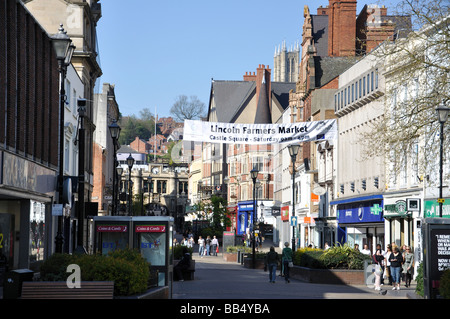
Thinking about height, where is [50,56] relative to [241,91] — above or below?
below

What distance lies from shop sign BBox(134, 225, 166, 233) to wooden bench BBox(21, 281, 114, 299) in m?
8.92

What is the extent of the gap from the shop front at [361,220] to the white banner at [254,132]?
31.6ft

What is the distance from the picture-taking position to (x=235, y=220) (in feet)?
360

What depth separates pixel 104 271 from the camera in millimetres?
15969

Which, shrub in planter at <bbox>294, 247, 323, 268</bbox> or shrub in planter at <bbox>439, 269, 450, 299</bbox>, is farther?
shrub in planter at <bbox>294, 247, 323, 268</bbox>

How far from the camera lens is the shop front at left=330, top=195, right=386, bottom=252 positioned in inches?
1924

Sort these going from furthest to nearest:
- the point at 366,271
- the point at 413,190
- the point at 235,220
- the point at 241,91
Answer: 1. the point at 241,91
2. the point at 235,220
3. the point at 413,190
4. the point at 366,271

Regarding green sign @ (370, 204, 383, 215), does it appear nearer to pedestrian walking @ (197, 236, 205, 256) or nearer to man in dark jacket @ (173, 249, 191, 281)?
man in dark jacket @ (173, 249, 191, 281)

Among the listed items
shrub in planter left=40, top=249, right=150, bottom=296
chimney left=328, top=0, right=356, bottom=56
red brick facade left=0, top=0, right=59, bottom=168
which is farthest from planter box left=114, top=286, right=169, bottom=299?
chimney left=328, top=0, right=356, bottom=56

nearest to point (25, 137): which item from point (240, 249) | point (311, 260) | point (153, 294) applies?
point (311, 260)

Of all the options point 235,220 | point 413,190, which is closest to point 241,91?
point 235,220

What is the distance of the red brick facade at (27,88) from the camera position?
29266 millimetres
